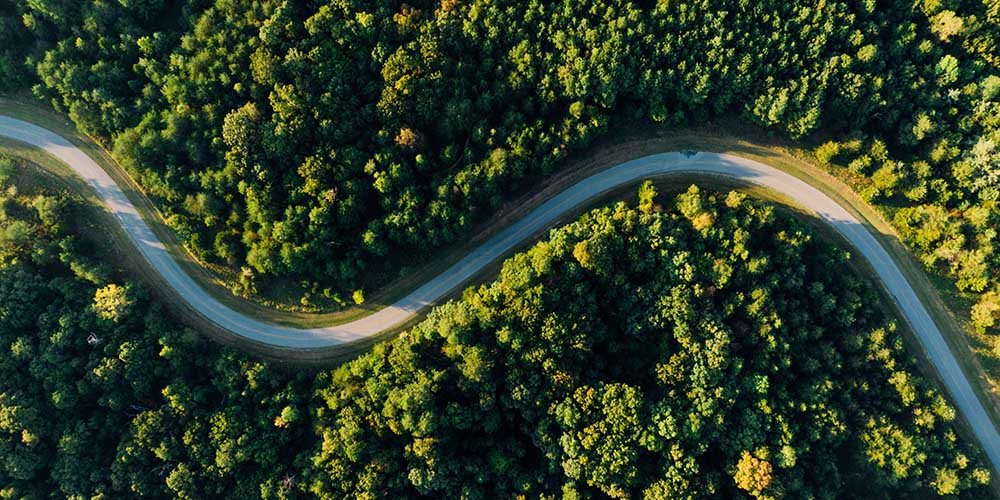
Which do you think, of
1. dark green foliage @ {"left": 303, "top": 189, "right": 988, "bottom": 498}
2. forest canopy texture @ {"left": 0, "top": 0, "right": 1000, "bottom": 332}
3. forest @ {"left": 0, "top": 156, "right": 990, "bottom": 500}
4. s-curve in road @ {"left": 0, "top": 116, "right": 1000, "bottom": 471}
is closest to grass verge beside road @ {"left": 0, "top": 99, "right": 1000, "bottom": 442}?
s-curve in road @ {"left": 0, "top": 116, "right": 1000, "bottom": 471}

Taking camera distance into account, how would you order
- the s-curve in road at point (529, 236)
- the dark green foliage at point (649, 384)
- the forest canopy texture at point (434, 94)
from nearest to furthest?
the dark green foliage at point (649, 384), the forest canopy texture at point (434, 94), the s-curve in road at point (529, 236)

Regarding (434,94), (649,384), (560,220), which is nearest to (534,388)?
(649,384)

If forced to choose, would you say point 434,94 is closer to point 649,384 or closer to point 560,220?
point 560,220

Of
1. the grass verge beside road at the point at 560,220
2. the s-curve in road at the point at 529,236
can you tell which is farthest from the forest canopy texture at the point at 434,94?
→ the s-curve in road at the point at 529,236

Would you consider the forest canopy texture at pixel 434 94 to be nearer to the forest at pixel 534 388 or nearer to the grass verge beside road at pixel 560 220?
the grass verge beside road at pixel 560 220

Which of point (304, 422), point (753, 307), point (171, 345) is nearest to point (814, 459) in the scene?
point (753, 307)
